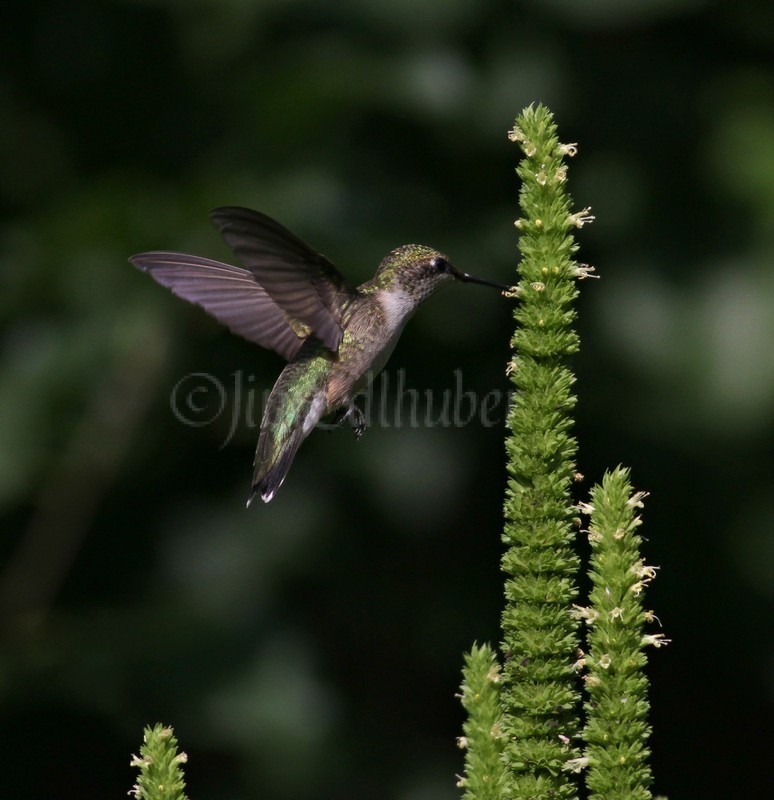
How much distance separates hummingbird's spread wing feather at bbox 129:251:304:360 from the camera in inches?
148

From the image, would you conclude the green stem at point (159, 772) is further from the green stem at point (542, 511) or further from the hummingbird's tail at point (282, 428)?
the hummingbird's tail at point (282, 428)

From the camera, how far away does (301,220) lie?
4707mm

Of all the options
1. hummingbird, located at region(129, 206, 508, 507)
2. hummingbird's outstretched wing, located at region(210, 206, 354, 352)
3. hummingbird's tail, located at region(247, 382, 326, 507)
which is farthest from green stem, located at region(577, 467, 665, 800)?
hummingbird's tail, located at region(247, 382, 326, 507)

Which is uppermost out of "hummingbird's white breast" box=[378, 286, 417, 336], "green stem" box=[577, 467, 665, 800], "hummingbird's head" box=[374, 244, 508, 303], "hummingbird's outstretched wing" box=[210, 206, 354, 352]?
"hummingbird's head" box=[374, 244, 508, 303]

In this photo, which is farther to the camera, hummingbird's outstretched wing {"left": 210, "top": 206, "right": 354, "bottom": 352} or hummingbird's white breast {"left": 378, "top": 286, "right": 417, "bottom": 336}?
hummingbird's white breast {"left": 378, "top": 286, "right": 417, "bottom": 336}

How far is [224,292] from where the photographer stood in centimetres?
390

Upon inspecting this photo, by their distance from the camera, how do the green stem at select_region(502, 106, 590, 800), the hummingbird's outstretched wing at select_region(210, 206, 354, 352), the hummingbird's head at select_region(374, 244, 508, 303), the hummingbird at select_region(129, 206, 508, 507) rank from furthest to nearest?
the hummingbird's head at select_region(374, 244, 508, 303)
the hummingbird at select_region(129, 206, 508, 507)
the hummingbird's outstretched wing at select_region(210, 206, 354, 352)
the green stem at select_region(502, 106, 590, 800)

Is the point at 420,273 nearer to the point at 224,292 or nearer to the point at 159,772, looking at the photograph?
the point at 224,292

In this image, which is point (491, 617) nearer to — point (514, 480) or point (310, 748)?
point (310, 748)

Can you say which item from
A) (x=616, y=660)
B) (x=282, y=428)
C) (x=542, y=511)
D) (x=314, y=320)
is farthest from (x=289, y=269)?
(x=616, y=660)

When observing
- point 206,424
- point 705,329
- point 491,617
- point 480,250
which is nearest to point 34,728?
point 206,424

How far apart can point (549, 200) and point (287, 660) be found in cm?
335

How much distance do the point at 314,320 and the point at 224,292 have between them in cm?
45

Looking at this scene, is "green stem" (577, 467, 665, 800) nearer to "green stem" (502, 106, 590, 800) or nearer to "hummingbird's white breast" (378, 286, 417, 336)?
"green stem" (502, 106, 590, 800)
